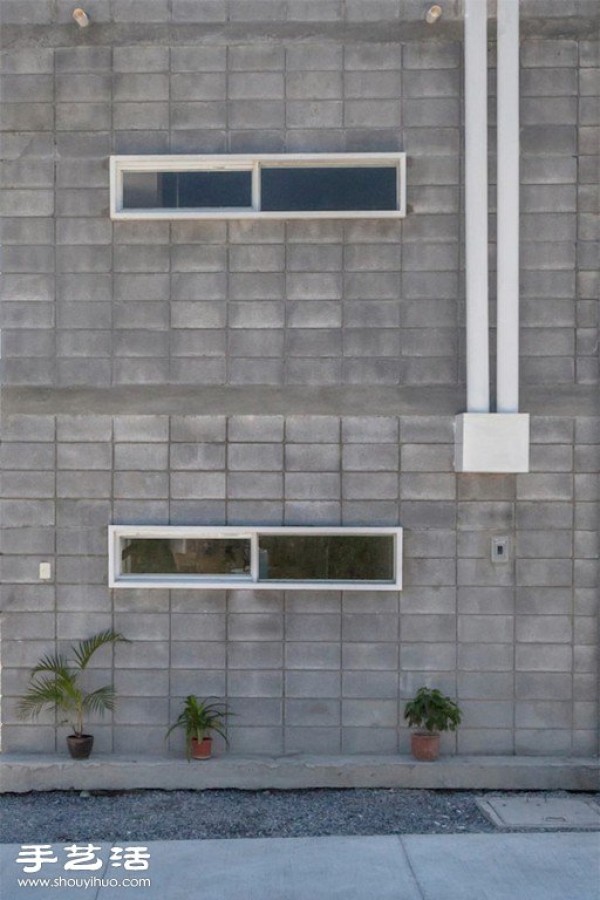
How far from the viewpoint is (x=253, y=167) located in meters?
8.58

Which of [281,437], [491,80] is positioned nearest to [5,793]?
[281,437]

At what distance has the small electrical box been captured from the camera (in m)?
8.55

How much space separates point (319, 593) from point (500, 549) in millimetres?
1599

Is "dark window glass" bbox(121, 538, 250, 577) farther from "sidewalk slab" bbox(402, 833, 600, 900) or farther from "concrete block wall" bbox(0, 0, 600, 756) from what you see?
"sidewalk slab" bbox(402, 833, 600, 900)

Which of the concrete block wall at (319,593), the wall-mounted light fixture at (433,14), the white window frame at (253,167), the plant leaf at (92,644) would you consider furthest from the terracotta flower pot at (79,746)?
the wall-mounted light fixture at (433,14)

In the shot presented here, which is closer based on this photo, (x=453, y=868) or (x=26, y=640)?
(x=453, y=868)

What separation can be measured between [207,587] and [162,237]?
3.05 m

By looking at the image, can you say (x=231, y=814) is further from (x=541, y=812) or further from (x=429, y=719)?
(x=541, y=812)

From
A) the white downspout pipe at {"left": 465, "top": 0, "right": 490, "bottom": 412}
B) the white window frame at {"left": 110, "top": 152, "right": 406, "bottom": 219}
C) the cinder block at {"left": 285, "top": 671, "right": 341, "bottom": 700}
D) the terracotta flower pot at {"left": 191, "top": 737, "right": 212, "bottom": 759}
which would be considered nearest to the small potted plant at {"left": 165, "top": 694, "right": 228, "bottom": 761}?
the terracotta flower pot at {"left": 191, "top": 737, "right": 212, "bottom": 759}

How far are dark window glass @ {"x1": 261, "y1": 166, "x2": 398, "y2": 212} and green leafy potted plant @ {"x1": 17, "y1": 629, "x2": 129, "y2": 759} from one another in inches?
Result: 160

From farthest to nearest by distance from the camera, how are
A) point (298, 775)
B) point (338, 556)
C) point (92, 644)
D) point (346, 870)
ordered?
point (338, 556)
point (92, 644)
point (298, 775)
point (346, 870)

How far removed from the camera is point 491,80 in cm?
852

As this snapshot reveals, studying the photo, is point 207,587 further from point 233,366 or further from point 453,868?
point 453,868

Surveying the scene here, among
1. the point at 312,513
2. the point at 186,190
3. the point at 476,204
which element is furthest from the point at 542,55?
the point at 312,513
